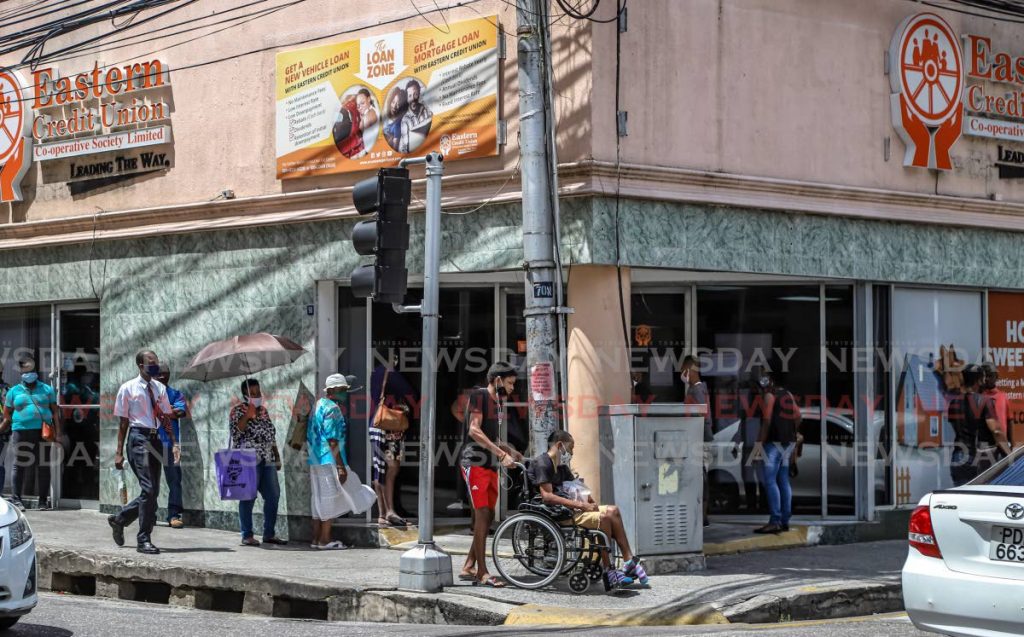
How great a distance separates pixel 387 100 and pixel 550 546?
534 cm

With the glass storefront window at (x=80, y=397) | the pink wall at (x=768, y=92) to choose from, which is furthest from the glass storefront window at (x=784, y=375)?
the glass storefront window at (x=80, y=397)

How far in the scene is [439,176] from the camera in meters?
11.4

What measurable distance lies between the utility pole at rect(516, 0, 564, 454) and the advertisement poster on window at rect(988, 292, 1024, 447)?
6.33 meters

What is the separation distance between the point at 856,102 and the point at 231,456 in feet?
24.7

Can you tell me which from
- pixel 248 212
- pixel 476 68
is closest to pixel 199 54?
pixel 248 212

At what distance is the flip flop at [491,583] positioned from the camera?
37.4 feet

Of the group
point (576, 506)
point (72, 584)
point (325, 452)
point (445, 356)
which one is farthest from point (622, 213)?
point (72, 584)

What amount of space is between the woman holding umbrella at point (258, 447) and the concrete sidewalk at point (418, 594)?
0.93 feet

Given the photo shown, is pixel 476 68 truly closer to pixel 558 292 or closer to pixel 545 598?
pixel 558 292

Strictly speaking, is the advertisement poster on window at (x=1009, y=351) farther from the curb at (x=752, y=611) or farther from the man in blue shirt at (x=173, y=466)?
the man in blue shirt at (x=173, y=466)

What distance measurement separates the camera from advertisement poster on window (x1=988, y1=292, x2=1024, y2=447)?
51.7 ft

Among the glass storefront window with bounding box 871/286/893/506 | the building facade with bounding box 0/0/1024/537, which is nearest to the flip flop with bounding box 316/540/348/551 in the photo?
the building facade with bounding box 0/0/1024/537

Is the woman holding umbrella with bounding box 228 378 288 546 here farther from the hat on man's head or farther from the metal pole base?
the metal pole base

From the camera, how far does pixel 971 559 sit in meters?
7.78
